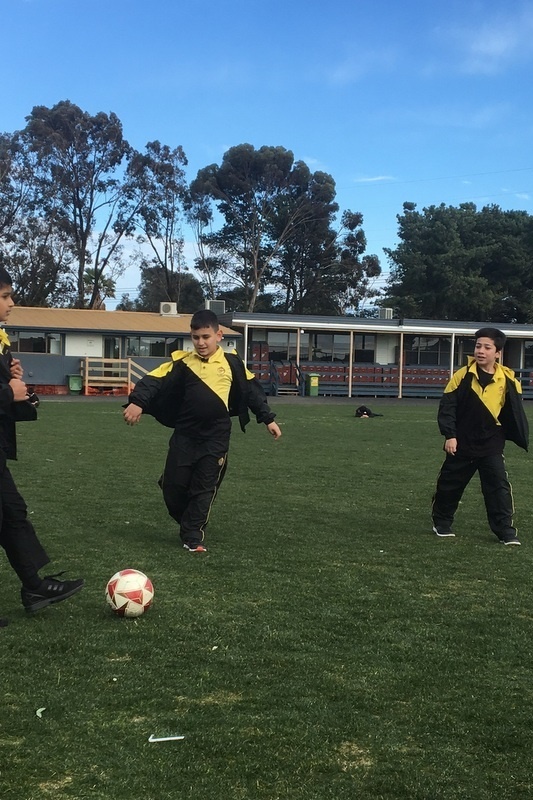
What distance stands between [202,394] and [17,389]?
2340 millimetres

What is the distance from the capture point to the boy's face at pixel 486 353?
21.2 ft

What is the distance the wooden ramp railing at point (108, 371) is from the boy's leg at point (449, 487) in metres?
26.1

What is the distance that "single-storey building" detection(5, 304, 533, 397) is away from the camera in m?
33.7

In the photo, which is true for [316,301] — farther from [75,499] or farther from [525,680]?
[525,680]

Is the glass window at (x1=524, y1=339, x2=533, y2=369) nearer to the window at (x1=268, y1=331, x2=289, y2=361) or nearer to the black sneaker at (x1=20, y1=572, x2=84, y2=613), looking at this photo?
the window at (x1=268, y1=331, x2=289, y2=361)

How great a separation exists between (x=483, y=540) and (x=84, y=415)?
16.3 metres

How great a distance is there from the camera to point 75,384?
3306 cm

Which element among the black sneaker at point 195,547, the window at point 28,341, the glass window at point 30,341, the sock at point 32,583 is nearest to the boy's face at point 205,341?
the black sneaker at point 195,547

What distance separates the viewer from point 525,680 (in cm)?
353

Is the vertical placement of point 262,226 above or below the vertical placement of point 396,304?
above

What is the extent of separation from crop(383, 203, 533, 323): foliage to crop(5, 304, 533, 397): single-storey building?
14439mm


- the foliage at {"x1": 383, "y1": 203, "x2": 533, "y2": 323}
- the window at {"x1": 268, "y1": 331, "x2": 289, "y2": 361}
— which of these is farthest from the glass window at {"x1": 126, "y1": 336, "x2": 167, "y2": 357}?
the foliage at {"x1": 383, "y1": 203, "x2": 533, "y2": 323}

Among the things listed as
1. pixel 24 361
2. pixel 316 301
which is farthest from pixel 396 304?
pixel 24 361

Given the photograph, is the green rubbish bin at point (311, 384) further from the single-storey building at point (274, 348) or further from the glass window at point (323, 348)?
the glass window at point (323, 348)
